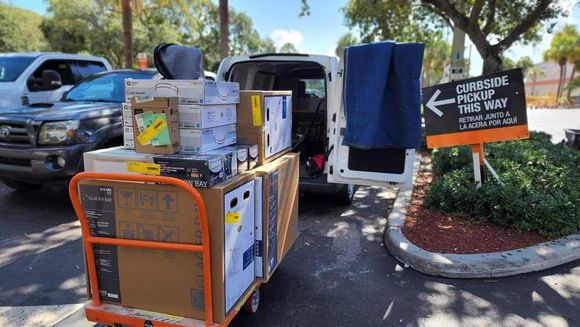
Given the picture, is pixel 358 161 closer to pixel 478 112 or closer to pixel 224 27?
pixel 478 112

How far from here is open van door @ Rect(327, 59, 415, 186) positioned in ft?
13.5

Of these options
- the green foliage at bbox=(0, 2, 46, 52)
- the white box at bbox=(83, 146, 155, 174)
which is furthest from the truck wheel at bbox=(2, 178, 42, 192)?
the green foliage at bbox=(0, 2, 46, 52)

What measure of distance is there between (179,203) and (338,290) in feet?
5.89

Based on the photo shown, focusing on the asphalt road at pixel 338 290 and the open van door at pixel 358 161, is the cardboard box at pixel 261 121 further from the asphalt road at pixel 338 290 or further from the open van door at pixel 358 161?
the asphalt road at pixel 338 290

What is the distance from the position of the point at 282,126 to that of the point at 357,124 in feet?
2.90

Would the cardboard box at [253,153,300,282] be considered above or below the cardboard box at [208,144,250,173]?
below

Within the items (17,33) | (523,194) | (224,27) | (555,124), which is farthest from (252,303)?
(17,33)

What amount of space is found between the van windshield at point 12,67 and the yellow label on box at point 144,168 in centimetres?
685

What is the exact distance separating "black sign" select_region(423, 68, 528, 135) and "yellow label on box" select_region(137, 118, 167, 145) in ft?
12.1

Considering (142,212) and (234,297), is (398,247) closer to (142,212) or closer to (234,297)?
(234,297)

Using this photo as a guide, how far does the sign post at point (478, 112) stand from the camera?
4.89m

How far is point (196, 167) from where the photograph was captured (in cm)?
229

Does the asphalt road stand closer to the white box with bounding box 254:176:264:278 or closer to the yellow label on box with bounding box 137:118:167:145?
the white box with bounding box 254:176:264:278

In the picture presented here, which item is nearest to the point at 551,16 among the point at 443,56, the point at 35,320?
the point at 35,320
